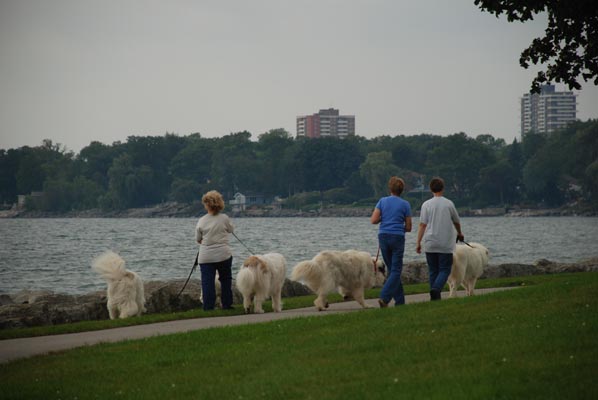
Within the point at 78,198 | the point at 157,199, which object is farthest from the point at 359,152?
the point at 78,198

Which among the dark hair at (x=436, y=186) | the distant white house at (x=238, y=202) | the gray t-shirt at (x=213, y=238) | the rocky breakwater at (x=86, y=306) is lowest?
the distant white house at (x=238, y=202)

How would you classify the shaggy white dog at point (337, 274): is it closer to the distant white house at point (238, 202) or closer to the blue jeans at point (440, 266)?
the blue jeans at point (440, 266)

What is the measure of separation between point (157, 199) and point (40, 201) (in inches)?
978

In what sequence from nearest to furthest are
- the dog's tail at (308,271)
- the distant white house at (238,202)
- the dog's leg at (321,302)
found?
the dog's tail at (308,271)
the dog's leg at (321,302)
the distant white house at (238,202)

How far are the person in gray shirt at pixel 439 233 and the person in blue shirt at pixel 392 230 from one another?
0.34 metres

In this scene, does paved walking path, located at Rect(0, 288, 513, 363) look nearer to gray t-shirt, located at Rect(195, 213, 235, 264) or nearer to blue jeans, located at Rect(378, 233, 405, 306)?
gray t-shirt, located at Rect(195, 213, 235, 264)

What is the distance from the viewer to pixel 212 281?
56.4 feet

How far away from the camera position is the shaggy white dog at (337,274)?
1670 centimetres

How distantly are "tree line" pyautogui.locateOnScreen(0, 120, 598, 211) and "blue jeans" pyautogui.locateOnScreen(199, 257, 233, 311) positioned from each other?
144m

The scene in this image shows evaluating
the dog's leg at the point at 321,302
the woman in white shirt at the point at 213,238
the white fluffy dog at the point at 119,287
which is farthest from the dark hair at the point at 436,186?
the white fluffy dog at the point at 119,287

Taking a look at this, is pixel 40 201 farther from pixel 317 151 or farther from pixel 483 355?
pixel 483 355

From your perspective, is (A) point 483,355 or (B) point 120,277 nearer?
(A) point 483,355

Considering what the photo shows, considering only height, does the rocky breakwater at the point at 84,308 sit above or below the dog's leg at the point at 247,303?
below

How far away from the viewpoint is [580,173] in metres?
154
